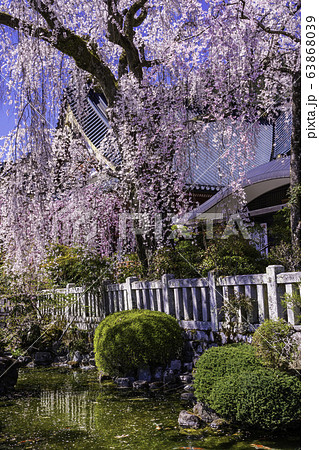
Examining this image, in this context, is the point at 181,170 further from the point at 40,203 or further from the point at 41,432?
the point at 41,432

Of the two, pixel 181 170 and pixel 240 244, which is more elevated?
pixel 181 170

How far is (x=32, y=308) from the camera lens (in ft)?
32.3

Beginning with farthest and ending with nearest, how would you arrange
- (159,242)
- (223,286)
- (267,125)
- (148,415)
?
(267,125)
(159,242)
(223,286)
(148,415)

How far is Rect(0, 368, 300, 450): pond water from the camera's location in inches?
151

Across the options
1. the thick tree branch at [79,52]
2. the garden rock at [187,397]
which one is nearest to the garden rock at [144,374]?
the garden rock at [187,397]

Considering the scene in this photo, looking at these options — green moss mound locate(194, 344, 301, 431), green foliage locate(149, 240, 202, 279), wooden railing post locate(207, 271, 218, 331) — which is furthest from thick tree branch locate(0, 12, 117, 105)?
green moss mound locate(194, 344, 301, 431)

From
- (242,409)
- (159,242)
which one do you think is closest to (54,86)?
(159,242)

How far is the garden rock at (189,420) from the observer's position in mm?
4227

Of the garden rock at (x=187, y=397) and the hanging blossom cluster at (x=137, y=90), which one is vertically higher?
the hanging blossom cluster at (x=137, y=90)

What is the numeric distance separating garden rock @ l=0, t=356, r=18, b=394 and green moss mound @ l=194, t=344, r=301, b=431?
3.09 metres

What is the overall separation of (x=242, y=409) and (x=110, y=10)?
18.7ft

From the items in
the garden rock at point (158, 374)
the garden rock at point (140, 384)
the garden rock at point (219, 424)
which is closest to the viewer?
the garden rock at point (219, 424)

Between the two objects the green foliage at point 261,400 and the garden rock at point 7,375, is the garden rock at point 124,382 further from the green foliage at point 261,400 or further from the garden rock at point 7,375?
the green foliage at point 261,400

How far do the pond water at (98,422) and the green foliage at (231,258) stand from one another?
1928 mm
